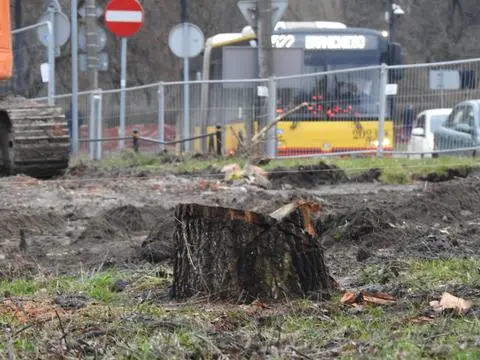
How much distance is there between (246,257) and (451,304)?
1.23m

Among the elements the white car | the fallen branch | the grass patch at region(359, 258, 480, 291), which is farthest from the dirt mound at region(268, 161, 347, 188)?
the grass patch at region(359, 258, 480, 291)

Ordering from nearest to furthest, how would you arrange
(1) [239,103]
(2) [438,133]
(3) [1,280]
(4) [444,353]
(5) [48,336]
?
1. (4) [444,353]
2. (5) [48,336]
3. (3) [1,280]
4. (2) [438,133]
5. (1) [239,103]

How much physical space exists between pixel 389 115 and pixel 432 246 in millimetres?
10587

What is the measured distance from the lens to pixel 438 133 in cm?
1816

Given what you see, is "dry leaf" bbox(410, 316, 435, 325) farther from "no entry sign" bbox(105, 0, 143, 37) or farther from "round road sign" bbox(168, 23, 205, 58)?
"no entry sign" bbox(105, 0, 143, 37)

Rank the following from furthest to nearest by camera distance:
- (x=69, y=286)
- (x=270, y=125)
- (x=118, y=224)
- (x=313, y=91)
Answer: (x=313, y=91) → (x=270, y=125) → (x=118, y=224) → (x=69, y=286)

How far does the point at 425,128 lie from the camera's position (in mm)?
18688

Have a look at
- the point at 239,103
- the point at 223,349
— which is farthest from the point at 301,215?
the point at 239,103

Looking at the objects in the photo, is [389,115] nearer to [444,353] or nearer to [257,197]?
[257,197]

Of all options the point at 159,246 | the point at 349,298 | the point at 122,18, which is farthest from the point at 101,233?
the point at 122,18

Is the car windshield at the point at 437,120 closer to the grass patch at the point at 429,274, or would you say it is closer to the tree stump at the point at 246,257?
the grass patch at the point at 429,274

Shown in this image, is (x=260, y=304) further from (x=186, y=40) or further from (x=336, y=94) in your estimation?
(x=186, y=40)

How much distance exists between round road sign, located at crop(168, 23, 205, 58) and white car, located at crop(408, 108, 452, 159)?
4399 millimetres

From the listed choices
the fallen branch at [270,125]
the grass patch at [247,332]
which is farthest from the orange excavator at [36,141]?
the grass patch at [247,332]
